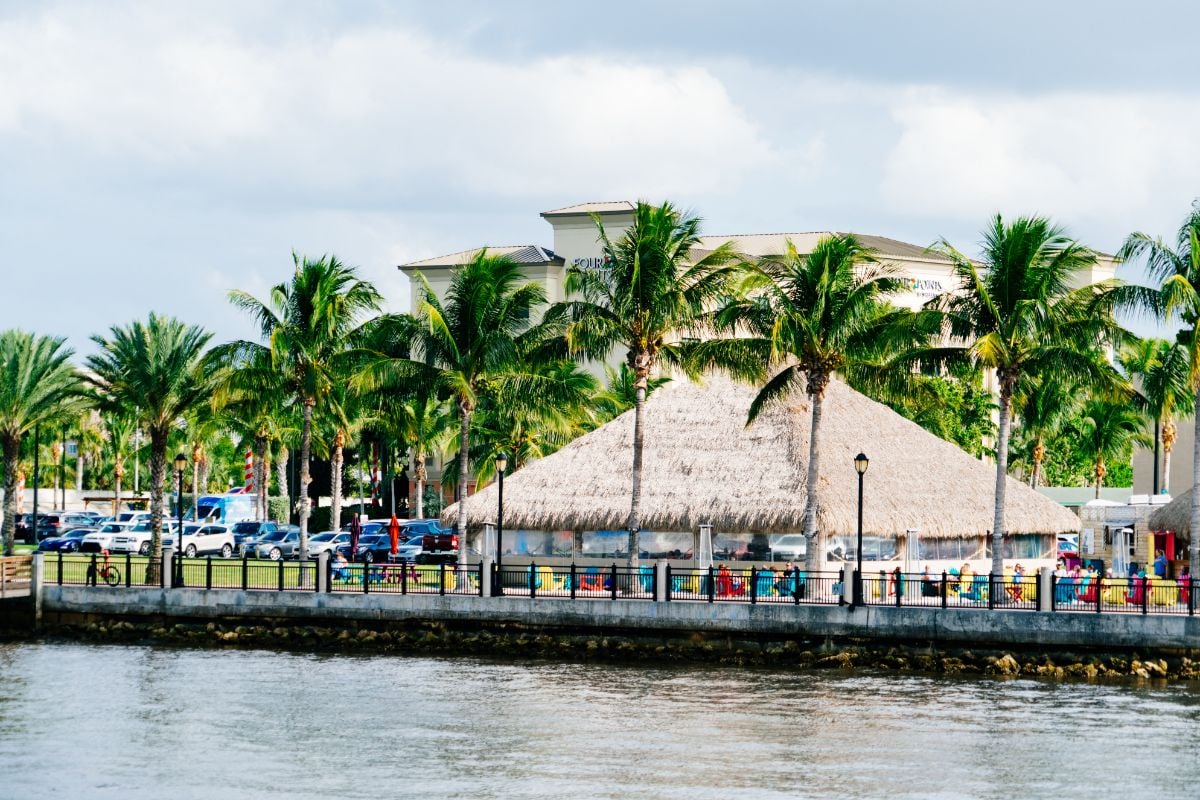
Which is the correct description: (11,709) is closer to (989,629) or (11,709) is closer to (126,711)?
(126,711)

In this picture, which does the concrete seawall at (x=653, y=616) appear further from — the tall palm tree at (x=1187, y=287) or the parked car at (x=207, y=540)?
the parked car at (x=207, y=540)

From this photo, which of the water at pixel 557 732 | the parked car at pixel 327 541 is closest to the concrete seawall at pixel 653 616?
the water at pixel 557 732

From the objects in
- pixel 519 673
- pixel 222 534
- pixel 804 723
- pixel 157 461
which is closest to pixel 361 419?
pixel 222 534

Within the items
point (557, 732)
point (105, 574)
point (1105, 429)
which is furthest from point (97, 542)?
point (1105, 429)

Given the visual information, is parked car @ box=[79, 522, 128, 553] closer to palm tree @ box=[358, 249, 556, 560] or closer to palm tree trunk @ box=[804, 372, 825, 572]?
palm tree @ box=[358, 249, 556, 560]

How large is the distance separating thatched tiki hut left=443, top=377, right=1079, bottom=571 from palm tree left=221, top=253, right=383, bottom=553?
20.8 ft

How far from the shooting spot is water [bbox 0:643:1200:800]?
29.0 meters

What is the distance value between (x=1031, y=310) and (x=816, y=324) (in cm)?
596

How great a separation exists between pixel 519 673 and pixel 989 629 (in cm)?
1126

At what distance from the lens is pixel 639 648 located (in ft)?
145

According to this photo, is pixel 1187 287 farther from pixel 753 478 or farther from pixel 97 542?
pixel 97 542

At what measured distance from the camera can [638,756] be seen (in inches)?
1234

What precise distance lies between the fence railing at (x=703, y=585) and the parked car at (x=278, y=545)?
21.4 metres

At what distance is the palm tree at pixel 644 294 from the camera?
5125 centimetres
